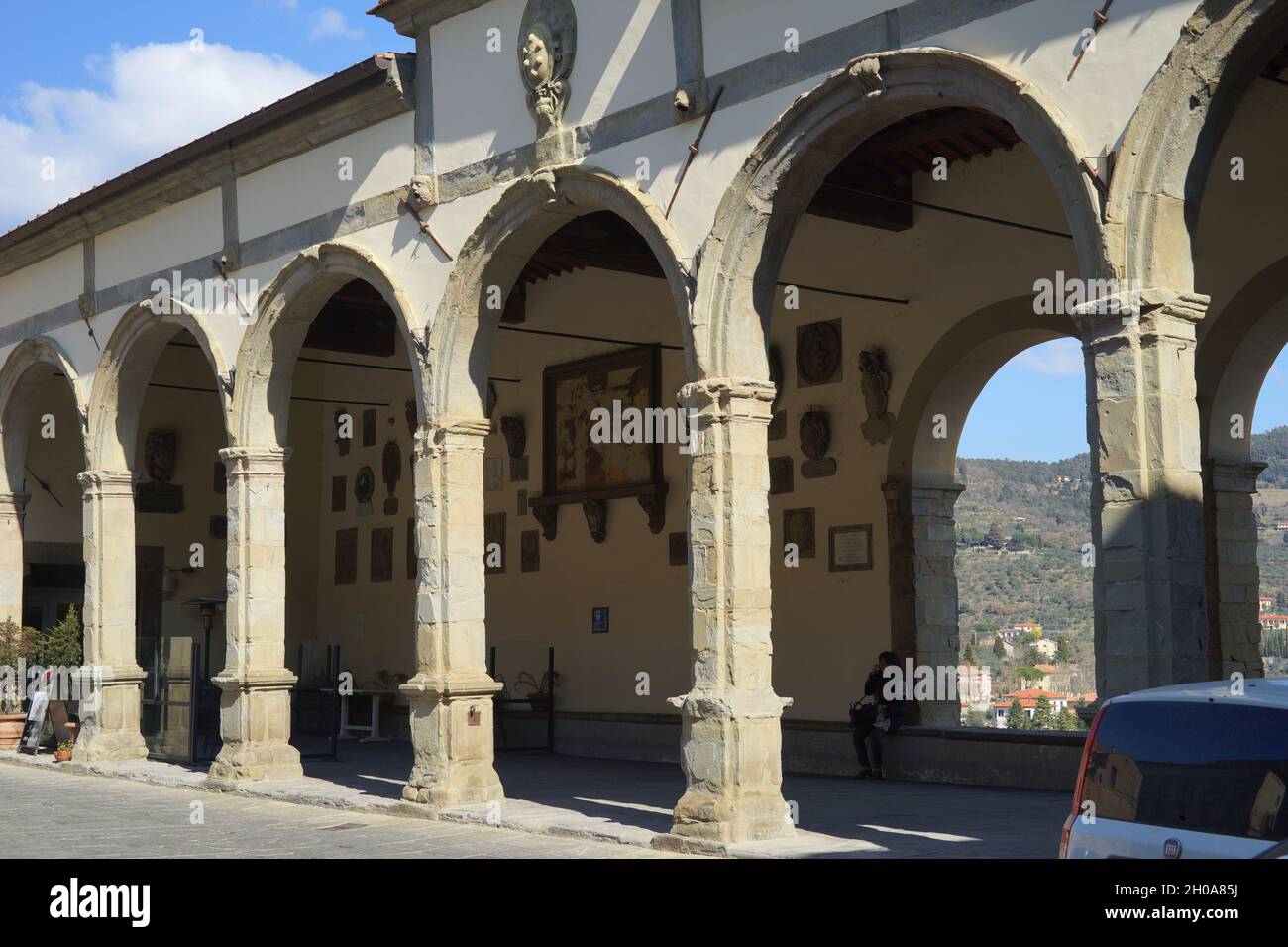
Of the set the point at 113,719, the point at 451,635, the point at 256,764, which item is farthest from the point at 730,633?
the point at 113,719

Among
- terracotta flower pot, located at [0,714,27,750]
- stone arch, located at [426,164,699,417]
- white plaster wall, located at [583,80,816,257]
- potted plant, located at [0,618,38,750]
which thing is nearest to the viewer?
white plaster wall, located at [583,80,816,257]

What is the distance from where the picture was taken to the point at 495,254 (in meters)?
11.2

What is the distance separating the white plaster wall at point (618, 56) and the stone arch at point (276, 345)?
3.16 meters

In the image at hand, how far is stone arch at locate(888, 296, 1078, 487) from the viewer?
12977mm

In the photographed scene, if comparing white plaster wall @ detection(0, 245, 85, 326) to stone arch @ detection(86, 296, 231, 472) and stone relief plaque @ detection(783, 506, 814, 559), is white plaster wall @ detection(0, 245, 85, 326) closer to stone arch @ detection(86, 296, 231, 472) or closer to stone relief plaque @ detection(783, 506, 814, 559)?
stone arch @ detection(86, 296, 231, 472)

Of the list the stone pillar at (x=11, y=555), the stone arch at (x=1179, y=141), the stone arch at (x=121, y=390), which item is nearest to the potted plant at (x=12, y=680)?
the stone pillar at (x=11, y=555)

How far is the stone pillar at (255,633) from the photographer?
13.3 m

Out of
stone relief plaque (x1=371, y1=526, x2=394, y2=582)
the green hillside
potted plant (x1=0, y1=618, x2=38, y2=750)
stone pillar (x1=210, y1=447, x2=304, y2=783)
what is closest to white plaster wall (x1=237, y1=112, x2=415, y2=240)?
stone pillar (x1=210, y1=447, x2=304, y2=783)

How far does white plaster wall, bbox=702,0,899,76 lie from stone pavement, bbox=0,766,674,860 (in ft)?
15.4

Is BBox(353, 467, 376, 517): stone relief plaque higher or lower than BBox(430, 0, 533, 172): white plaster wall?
lower

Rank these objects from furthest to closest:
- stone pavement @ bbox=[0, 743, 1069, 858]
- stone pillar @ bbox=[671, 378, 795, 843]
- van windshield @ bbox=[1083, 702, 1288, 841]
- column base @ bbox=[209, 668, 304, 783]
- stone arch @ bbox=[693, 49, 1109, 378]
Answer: column base @ bbox=[209, 668, 304, 783] → stone pillar @ bbox=[671, 378, 795, 843] → stone pavement @ bbox=[0, 743, 1069, 858] → stone arch @ bbox=[693, 49, 1109, 378] → van windshield @ bbox=[1083, 702, 1288, 841]

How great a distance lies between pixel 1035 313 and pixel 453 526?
4775 millimetres
